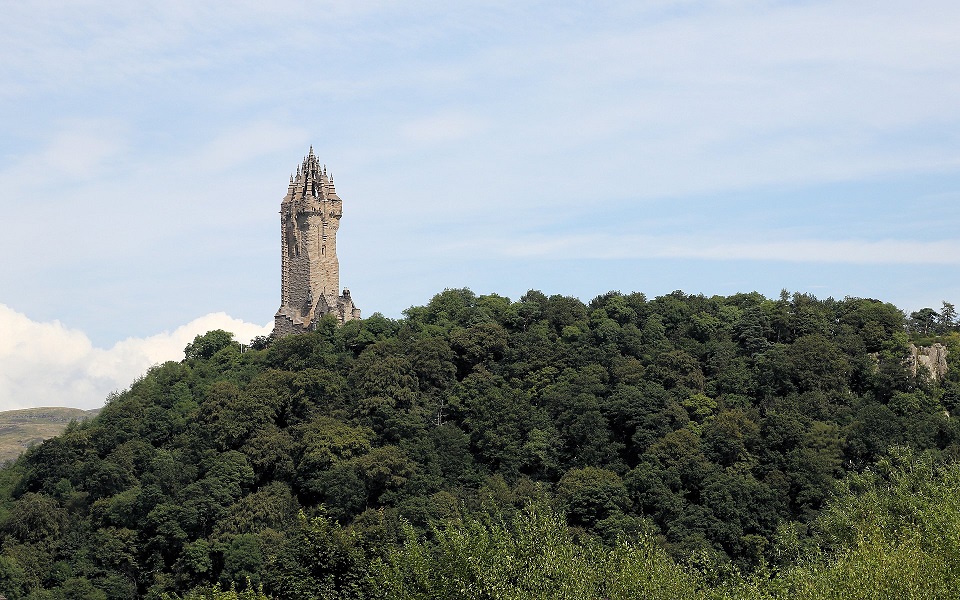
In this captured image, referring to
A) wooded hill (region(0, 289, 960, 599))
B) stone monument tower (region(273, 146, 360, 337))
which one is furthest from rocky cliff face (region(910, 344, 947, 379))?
stone monument tower (region(273, 146, 360, 337))

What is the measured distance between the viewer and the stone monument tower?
103875 millimetres

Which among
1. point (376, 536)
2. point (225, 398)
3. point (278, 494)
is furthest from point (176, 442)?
point (376, 536)

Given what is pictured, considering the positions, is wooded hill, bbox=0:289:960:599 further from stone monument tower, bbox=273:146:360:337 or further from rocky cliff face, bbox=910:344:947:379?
stone monument tower, bbox=273:146:360:337

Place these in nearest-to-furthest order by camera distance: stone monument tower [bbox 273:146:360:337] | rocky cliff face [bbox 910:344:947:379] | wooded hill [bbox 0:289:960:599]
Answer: wooded hill [bbox 0:289:960:599]
rocky cliff face [bbox 910:344:947:379]
stone monument tower [bbox 273:146:360:337]

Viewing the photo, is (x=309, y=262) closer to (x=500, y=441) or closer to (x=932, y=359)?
(x=500, y=441)

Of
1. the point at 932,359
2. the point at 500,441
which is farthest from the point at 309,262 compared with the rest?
the point at 932,359

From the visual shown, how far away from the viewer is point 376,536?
73062 millimetres

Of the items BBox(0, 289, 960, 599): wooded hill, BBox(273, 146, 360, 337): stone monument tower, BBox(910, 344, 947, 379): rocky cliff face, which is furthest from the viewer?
BBox(273, 146, 360, 337): stone monument tower

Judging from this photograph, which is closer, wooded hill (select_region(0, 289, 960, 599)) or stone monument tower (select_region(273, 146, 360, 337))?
wooded hill (select_region(0, 289, 960, 599))

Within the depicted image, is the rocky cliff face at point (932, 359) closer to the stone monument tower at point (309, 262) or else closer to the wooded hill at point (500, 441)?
the wooded hill at point (500, 441)

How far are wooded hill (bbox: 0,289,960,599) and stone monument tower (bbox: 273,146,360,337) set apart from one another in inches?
151

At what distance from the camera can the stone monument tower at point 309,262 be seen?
341 feet

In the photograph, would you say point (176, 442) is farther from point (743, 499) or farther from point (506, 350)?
point (743, 499)

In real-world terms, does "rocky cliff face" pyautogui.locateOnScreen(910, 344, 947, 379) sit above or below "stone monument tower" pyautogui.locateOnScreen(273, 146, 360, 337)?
below
